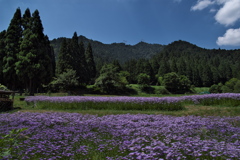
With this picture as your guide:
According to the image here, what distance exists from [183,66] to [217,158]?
305 feet

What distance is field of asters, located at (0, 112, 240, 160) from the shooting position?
134 inches

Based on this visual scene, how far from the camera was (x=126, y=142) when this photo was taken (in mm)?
3980

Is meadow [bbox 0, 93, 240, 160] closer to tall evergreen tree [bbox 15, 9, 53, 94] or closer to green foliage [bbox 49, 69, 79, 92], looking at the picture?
Result: tall evergreen tree [bbox 15, 9, 53, 94]

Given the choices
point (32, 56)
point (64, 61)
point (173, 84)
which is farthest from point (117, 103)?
point (173, 84)

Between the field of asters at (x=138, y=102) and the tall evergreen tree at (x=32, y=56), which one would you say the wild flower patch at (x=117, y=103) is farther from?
the tall evergreen tree at (x=32, y=56)

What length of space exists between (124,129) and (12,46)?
102 feet

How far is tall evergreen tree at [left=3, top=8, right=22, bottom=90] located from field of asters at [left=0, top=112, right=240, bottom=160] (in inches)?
1057

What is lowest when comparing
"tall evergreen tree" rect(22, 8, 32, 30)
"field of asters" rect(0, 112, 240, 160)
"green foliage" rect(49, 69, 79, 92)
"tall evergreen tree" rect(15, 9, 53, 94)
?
"field of asters" rect(0, 112, 240, 160)

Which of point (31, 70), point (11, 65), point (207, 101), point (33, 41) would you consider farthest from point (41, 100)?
point (11, 65)

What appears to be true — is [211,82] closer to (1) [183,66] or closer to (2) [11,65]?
(1) [183,66]

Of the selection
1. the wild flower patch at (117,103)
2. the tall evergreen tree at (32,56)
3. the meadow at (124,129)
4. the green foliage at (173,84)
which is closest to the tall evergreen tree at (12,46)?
the tall evergreen tree at (32,56)

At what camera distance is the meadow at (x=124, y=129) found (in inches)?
139

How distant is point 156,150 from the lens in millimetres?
3449

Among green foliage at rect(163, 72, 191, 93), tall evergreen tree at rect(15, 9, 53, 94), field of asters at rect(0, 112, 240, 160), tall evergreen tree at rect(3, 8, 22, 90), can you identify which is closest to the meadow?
field of asters at rect(0, 112, 240, 160)
